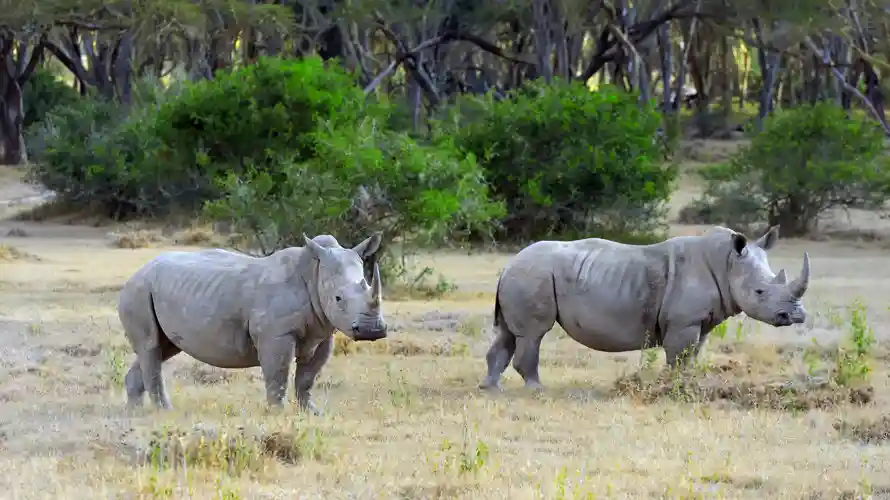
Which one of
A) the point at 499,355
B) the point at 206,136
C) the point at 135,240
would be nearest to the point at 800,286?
the point at 499,355

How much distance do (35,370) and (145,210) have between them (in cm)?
Result: 1233

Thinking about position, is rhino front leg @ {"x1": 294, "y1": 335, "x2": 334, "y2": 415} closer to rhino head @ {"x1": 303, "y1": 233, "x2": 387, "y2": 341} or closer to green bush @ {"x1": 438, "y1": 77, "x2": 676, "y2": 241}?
rhino head @ {"x1": 303, "y1": 233, "x2": 387, "y2": 341}

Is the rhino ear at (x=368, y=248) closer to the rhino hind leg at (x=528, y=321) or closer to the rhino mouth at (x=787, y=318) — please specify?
the rhino hind leg at (x=528, y=321)

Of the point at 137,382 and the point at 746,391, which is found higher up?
the point at 137,382

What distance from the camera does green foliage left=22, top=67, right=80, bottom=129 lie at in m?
38.9

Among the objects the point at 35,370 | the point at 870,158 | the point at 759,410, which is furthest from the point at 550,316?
the point at 870,158

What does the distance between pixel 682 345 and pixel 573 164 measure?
31.8 feet

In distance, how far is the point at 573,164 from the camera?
60.7ft

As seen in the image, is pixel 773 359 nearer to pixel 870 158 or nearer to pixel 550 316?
pixel 550 316

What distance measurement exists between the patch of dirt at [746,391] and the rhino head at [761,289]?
1.36 ft

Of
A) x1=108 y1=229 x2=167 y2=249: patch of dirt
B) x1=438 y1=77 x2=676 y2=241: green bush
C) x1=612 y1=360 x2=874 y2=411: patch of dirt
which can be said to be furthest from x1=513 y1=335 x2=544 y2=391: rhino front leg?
x1=108 y1=229 x2=167 y2=249: patch of dirt

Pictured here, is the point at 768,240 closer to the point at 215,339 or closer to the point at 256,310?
the point at 256,310

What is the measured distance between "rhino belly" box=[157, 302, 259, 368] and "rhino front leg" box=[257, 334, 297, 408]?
0.20m

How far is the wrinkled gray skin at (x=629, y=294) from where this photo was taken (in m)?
8.97
